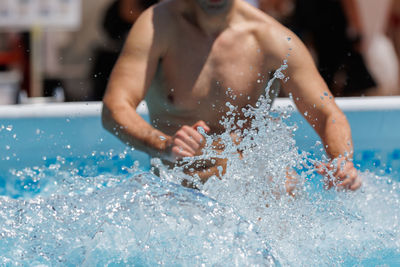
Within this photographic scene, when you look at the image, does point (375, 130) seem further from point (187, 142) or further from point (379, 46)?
point (187, 142)

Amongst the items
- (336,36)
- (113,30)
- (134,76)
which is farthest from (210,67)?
(336,36)

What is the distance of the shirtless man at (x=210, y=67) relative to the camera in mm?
2127

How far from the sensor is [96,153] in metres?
2.82

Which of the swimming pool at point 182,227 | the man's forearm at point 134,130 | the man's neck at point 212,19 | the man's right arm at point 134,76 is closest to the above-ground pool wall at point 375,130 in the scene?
the swimming pool at point 182,227

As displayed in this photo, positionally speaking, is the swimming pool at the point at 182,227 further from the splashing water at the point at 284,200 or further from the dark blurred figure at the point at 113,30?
the dark blurred figure at the point at 113,30

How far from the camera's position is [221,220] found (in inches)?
68.0

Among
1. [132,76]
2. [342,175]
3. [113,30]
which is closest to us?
[342,175]

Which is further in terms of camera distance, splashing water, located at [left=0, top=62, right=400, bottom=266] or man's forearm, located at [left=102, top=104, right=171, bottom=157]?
man's forearm, located at [left=102, top=104, right=171, bottom=157]

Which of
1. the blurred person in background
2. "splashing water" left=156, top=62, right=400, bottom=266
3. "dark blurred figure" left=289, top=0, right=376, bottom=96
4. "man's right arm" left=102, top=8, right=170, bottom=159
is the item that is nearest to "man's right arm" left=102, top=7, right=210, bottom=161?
"man's right arm" left=102, top=8, right=170, bottom=159

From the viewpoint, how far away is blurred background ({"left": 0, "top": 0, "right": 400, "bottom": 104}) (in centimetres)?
384

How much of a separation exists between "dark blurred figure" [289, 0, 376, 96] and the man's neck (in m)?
1.74

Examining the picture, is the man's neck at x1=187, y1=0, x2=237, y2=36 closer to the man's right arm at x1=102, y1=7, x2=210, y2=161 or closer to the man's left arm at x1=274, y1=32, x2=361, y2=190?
the man's right arm at x1=102, y1=7, x2=210, y2=161

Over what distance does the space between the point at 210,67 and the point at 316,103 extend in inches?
15.5

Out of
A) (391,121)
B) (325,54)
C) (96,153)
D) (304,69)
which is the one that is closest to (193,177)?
(304,69)
